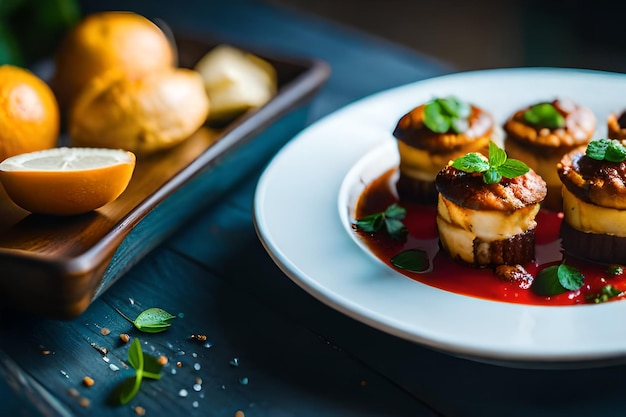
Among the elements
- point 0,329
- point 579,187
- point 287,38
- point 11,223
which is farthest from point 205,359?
point 287,38

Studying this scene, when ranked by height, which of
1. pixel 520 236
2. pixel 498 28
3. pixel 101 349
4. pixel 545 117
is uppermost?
pixel 545 117

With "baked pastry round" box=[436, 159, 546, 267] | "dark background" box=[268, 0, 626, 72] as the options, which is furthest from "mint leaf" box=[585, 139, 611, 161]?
"dark background" box=[268, 0, 626, 72]

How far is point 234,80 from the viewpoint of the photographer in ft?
7.18

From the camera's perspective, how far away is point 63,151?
5.33 ft

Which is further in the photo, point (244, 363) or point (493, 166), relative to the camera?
point (493, 166)

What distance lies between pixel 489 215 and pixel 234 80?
41.0 inches

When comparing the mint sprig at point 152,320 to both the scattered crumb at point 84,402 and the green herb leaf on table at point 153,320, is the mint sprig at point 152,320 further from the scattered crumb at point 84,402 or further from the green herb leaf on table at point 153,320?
the scattered crumb at point 84,402

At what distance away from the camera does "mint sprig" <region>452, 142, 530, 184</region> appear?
1444 millimetres

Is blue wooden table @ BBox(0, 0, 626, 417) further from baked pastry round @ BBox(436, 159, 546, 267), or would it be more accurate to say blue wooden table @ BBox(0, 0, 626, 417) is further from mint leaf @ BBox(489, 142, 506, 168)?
mint leaf @ BBox(489, 142, 506, 168)

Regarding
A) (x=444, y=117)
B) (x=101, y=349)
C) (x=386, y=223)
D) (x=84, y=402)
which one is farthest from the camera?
(x=444, y=117)

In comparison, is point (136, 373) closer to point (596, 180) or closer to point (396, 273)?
point (396, 273)

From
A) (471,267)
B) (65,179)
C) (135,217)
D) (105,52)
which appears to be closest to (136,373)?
(135,217)

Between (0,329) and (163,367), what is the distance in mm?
373

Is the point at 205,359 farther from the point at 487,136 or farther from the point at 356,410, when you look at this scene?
the point at 487,136
